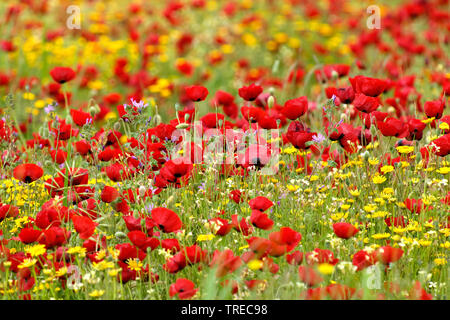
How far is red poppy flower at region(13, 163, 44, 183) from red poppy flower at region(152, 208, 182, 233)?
579 mm

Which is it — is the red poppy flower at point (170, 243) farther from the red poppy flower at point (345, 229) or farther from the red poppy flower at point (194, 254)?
the red poppy flower at point (345, 229)

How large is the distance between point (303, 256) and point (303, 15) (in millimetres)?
5759

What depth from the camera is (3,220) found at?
2385 millimetres

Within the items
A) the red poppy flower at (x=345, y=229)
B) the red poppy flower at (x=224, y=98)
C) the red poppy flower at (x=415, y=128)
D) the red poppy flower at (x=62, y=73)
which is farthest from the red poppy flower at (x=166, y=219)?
the red poppy flower at (x=62, y=73)

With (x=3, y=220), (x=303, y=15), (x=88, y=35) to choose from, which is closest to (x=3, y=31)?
(x=88, y=35)

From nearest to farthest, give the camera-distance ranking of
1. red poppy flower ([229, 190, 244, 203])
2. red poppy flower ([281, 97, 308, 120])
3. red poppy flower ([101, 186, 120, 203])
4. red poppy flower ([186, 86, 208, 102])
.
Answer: red poppy flower ([101, 186, 120, 203]) → red poppy flower ([229, 190, 244, 203]) → red poppy flower ([281, 97, 308, 120]) → red poppy flower ([186, 86, 208, 102])

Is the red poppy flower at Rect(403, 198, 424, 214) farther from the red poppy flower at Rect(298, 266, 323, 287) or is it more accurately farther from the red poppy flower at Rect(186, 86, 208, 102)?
the red poppy flower at Rect(186, 86, 208, 102)

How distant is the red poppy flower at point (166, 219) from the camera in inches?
75.1

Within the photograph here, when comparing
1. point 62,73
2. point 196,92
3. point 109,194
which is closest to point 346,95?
point 196,92

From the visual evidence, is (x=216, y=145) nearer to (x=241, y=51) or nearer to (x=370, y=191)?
(x=370, y=191)

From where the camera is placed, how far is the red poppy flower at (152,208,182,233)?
1907mm

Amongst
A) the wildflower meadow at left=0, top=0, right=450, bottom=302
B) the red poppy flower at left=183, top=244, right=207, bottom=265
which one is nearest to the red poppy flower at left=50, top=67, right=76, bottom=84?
the wildflower meadow at left=0, top=0, right=450, bottom=302

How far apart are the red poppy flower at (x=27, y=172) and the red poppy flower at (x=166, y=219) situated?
0.58 metres
